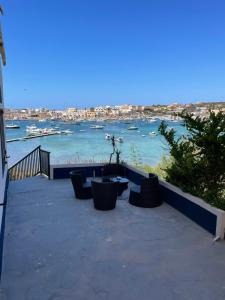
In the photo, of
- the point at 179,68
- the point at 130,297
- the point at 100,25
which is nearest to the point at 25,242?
the point at 130,297

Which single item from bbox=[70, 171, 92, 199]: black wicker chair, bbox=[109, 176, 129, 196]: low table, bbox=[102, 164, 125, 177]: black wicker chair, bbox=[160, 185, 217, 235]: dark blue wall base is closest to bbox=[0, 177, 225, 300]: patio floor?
bbox=[160, 185, 217, 235]: dark blue wall base

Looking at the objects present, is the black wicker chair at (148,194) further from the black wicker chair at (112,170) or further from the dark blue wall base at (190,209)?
the black wicker chair at (112,170)

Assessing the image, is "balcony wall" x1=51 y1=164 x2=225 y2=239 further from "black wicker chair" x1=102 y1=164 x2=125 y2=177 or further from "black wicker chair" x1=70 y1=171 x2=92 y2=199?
"black wicker chair" x1=70 y1=171 x2=92 y2=199

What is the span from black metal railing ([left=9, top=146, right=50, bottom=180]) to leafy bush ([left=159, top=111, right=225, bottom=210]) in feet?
14.9

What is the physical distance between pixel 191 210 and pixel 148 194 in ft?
3.40

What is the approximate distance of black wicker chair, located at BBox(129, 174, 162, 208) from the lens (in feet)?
19.0

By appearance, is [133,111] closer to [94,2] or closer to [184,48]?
[184,48]

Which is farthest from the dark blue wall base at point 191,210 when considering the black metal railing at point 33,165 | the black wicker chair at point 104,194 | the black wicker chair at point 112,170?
the black metal railing at point 33,165

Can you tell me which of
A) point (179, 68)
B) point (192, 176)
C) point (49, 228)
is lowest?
point (49, 228)

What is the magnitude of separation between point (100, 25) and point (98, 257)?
14922 millimetres

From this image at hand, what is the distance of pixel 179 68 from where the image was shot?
90.6ft

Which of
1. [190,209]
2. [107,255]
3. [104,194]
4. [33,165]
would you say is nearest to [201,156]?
[190,209]

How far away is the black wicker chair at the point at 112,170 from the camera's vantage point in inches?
328

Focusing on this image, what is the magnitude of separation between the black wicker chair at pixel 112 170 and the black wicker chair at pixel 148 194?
2.47 m
